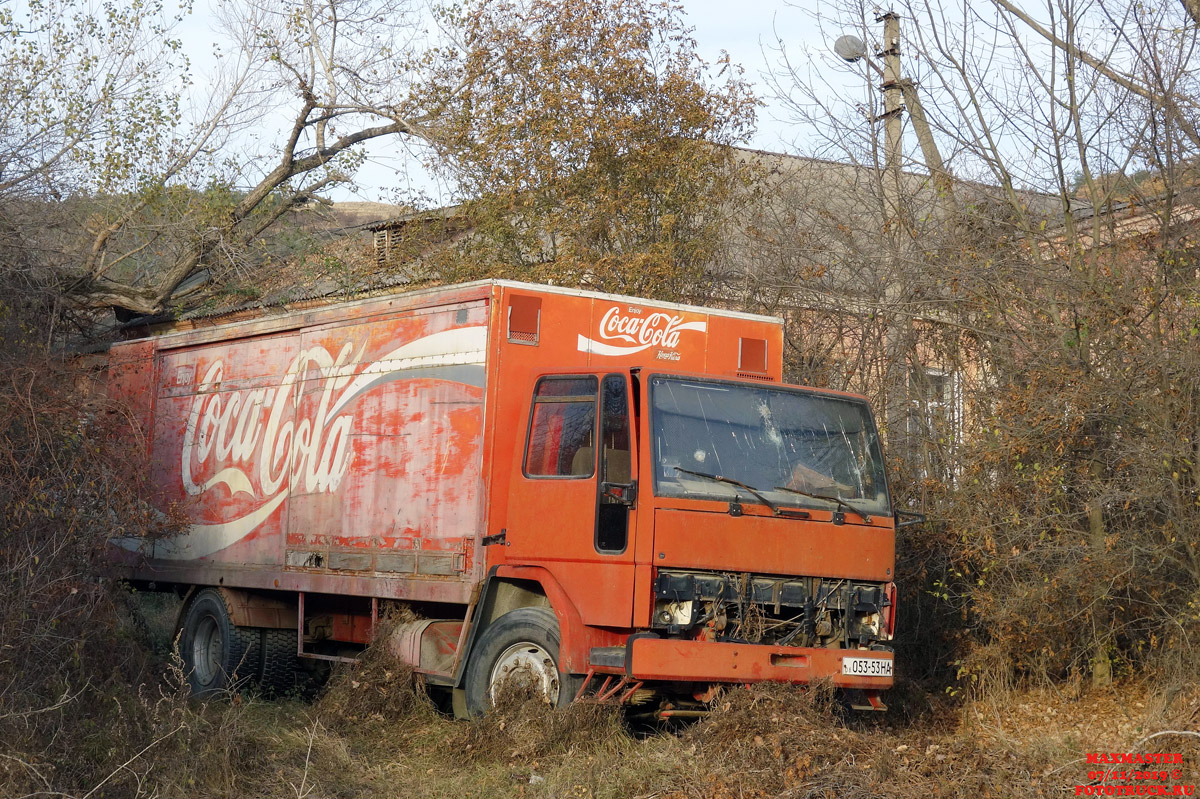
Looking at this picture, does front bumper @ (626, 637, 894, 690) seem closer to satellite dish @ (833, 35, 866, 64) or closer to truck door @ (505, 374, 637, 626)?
truck door @ (505, 374, 637, 626)

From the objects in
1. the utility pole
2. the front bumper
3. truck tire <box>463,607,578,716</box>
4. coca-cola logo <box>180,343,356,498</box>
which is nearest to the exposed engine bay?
the front bumper

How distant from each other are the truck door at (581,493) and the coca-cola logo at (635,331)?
867mm

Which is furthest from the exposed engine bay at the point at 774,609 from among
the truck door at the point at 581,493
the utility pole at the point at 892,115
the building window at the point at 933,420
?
the utility pole at the point at 892,115

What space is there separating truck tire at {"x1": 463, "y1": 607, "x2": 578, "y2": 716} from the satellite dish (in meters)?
7.76

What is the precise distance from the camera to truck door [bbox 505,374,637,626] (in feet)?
24.0

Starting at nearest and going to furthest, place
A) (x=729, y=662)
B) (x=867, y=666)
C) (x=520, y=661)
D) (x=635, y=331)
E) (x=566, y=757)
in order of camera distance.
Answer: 1. (x=566, y=757)
2. (x=729, y=662)
3. (x=867, y=666)
4. (x=520, y=661)
5. (x=635, y=331)

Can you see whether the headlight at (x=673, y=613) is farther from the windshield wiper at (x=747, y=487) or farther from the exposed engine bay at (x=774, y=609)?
the windshield wiper at (x=747, y=487)

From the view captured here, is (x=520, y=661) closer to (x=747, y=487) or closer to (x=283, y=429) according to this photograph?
(x=747, y=487)

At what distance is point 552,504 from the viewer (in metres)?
7.84

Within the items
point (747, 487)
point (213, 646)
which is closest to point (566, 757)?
point (747, 487)

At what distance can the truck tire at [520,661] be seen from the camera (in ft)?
24.9

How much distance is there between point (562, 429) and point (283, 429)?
12.0 ft

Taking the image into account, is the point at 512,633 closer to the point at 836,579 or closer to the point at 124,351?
the point at 836,579

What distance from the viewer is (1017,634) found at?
387 inches
